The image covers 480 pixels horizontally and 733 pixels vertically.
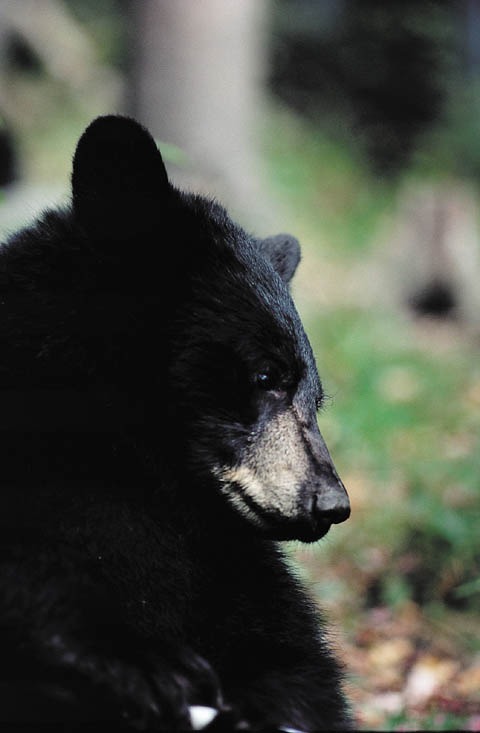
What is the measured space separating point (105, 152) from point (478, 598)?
284 centimetres

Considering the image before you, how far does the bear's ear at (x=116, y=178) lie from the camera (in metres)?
2.39

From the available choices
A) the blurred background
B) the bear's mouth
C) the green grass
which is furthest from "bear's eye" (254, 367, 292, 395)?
the green grass

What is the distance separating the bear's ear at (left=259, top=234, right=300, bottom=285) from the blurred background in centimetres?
61

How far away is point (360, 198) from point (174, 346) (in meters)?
11.0

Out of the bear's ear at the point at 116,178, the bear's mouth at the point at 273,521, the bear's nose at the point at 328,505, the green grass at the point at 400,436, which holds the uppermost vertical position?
the green grass at the point at 400,436

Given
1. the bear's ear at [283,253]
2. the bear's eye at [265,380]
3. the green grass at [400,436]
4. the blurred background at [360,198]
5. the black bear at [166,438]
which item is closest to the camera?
the black bear at [166,438]

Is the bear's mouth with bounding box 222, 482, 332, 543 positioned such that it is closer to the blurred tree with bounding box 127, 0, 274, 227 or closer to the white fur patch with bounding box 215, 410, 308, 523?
the white fur patch with bounding box 215, 410, 308, 523

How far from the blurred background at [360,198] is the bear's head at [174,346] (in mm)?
469

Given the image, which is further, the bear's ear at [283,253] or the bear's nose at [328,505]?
the bear's ear at [283,253]

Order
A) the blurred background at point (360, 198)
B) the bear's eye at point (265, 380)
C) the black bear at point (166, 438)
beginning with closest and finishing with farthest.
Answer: the black bear at point (166, 438), the bear's eye at point (265, 380), the blurred background at point (360, 198)

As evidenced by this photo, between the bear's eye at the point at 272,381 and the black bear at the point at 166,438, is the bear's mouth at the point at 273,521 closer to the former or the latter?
the black bear at the point at 166,438

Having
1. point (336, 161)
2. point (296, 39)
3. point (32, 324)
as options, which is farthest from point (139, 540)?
point (296, 39)

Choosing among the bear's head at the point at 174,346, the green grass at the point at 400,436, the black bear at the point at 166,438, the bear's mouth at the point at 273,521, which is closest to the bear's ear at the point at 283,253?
the black bear at the point at 166,438

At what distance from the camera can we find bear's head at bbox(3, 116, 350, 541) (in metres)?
2.38
